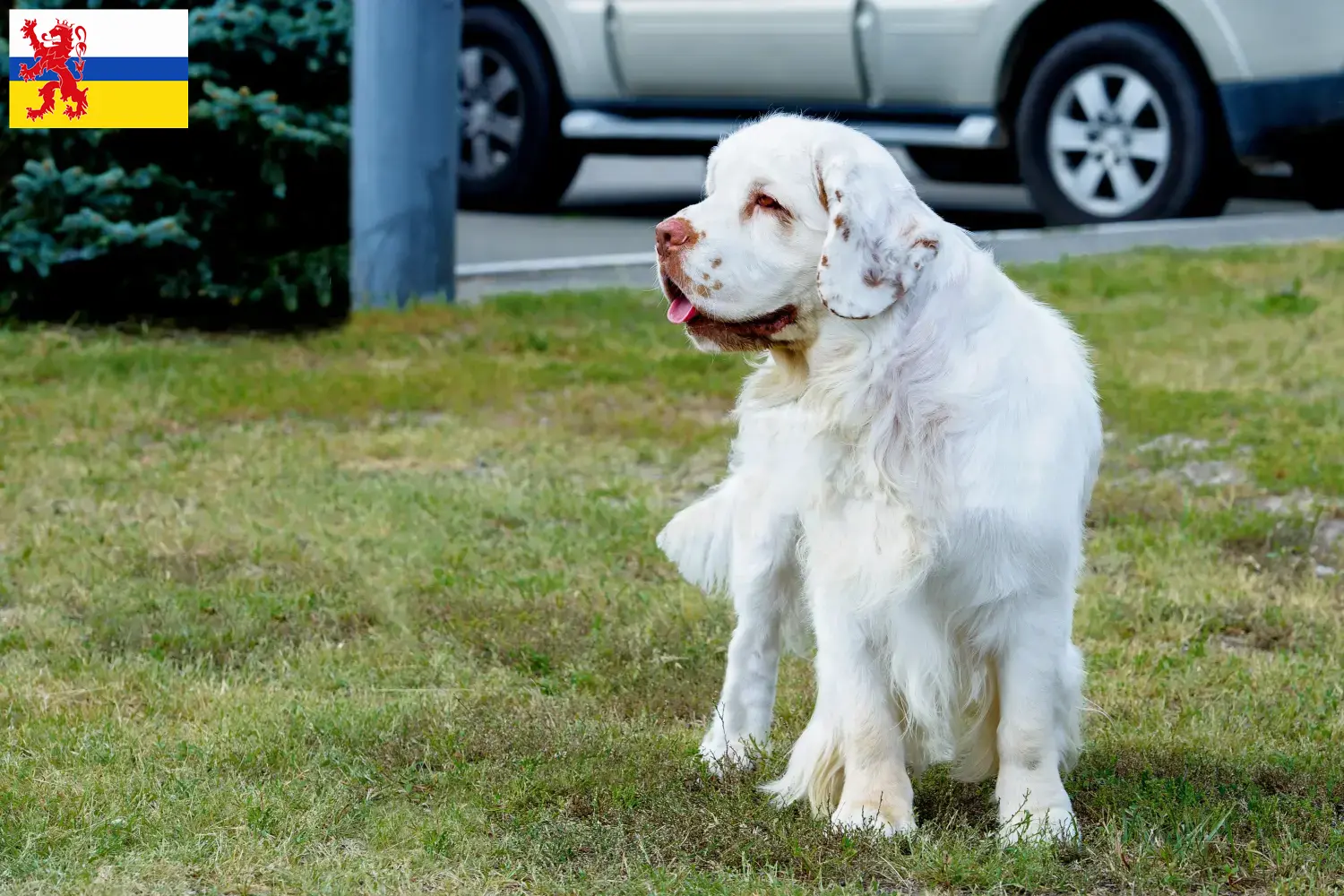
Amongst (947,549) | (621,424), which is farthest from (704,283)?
(621,424)

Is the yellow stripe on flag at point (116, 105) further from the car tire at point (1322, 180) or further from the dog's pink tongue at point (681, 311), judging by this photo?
the car tire at point (1322, 180)

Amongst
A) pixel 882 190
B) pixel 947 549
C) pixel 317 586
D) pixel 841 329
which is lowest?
pixel 317 586

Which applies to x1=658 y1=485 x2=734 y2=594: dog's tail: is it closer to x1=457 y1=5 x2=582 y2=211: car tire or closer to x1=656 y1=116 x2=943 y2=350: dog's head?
x1=656 y1=116 x2=943 y2=350: dog's head

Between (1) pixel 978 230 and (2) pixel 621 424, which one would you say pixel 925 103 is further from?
(2) pixel 621 424

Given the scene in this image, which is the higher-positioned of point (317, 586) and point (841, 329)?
point (841, 329)

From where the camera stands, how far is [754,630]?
3826mm

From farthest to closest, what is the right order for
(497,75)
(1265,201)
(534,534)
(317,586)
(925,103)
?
(1265,201), (497,75), (925,103), (534,534), (317,586)

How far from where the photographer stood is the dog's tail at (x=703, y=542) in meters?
3.94

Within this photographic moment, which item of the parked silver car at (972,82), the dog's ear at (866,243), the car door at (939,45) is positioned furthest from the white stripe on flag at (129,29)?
the dog's ear at (866,243)

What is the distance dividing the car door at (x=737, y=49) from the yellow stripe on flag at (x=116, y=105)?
3108mm

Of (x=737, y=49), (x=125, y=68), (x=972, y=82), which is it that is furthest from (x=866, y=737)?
(x=737, y=49)

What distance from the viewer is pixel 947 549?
3.23 m

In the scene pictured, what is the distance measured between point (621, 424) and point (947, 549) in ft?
11.6

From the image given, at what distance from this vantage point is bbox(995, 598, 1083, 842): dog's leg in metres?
3.31
